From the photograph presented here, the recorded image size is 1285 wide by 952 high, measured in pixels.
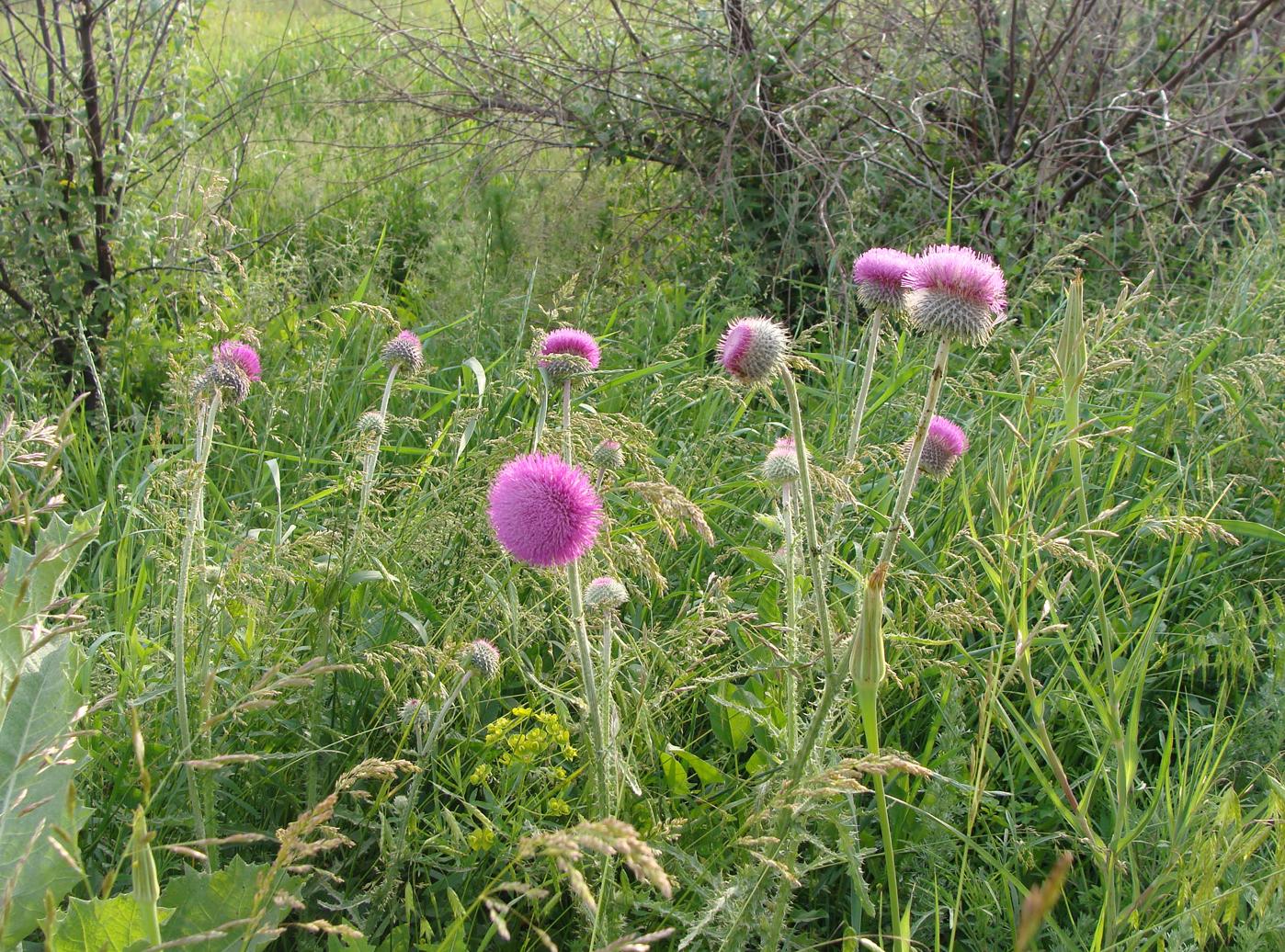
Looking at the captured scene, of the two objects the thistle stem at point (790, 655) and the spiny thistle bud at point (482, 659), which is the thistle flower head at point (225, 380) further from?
the thistle stem at point (790, 655)

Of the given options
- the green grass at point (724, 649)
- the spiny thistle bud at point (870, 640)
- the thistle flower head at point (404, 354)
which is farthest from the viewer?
the thistle flower head at point (404, 354)

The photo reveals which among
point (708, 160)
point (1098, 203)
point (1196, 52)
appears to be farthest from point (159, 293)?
point (1196, 52)

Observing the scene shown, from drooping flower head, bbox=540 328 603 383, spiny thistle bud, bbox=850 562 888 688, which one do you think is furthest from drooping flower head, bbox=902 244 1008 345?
drooping flower head, bbox=540 328 603 383

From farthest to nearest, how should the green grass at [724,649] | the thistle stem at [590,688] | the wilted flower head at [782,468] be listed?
1. the wilted flower head at [782,468]
2. the green grass at [724,649]
3. the thistle stem at [590,688]

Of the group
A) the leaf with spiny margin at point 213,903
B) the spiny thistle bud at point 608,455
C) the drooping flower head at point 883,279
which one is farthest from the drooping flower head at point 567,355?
the leaf with spiny margin at point 213,903

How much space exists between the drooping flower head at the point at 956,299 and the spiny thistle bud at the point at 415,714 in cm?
95

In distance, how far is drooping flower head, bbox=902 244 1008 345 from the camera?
154 centimetres

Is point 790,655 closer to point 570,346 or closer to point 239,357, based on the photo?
point 570,346

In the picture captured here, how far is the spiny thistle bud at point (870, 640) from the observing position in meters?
1.27

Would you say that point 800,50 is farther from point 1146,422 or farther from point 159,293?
point 159,293

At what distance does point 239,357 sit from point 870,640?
4.37 feet

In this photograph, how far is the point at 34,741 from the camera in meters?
1.46

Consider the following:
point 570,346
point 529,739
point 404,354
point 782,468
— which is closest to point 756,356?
point 782,468

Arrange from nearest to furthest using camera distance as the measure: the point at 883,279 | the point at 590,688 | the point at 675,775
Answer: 1. the point at 590,688
2. the point at 675,775
3. the point at 883,279
